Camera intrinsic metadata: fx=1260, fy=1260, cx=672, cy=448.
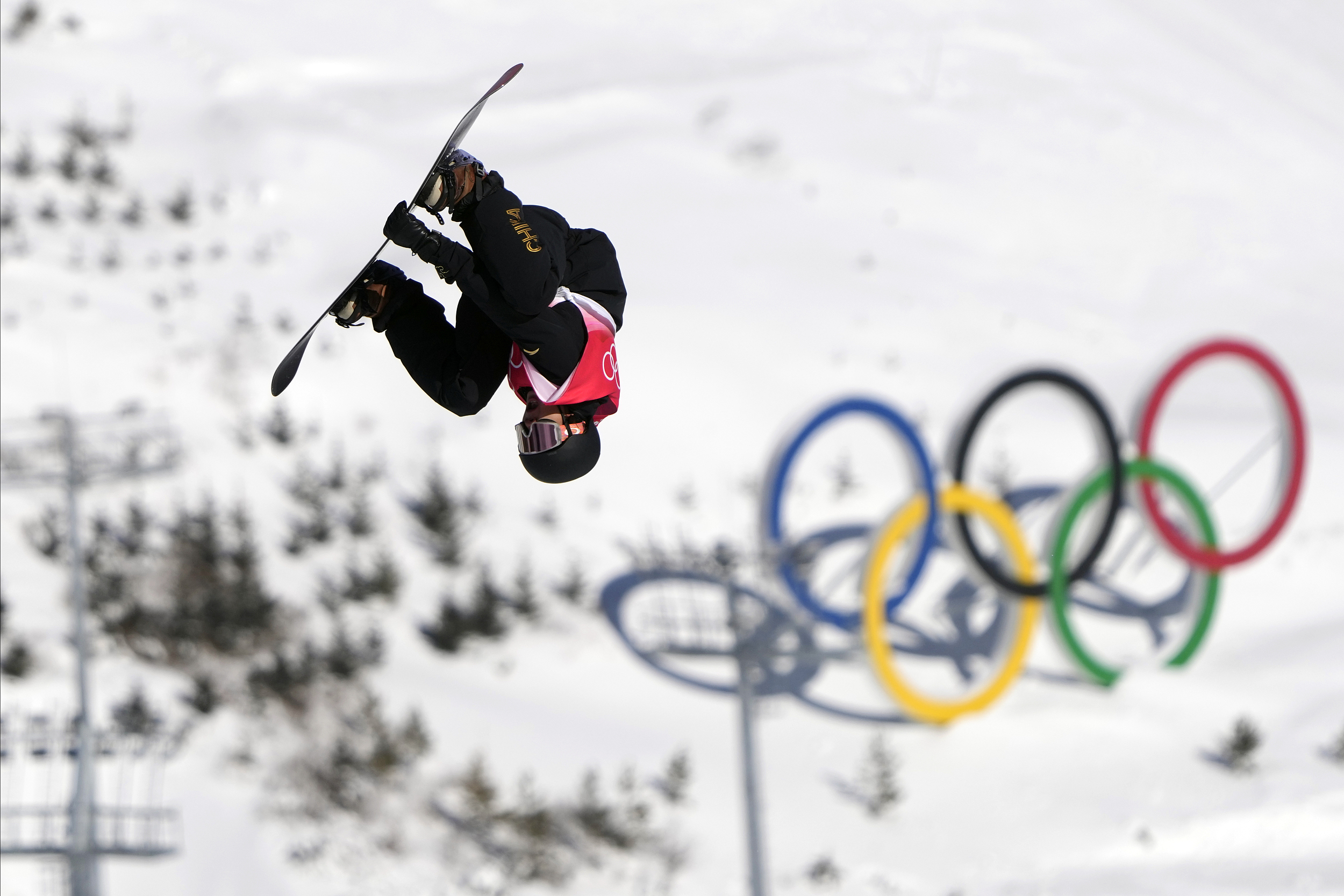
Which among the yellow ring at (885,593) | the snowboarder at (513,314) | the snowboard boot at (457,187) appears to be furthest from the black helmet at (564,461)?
the yellow ring at (885,593)

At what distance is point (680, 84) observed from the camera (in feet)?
167

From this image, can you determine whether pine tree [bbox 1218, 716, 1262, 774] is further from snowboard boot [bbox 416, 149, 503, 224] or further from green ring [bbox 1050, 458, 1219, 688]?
snowboard boot [bbox 416, 149, 503, 224]

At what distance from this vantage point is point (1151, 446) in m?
25.7

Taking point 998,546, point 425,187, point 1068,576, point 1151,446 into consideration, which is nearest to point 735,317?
point 998,546

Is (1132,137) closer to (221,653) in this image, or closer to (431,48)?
(431,48)

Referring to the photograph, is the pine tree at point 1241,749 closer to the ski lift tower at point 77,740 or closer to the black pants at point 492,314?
the ski lift tower at point 77,740

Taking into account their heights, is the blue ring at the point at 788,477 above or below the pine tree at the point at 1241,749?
above

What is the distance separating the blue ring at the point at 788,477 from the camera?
23031mm

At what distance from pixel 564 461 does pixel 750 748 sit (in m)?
20.5

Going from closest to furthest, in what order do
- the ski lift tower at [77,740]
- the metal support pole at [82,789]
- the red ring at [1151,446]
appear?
the metal support pole at [82,789] < the ski lift tower at [77,740] < the red ring at [1151,446]

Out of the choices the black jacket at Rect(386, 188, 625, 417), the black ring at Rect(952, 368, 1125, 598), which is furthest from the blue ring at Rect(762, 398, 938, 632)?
the black jacket at Rect(386, 188, 625, 417)

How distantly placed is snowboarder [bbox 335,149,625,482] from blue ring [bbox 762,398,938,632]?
1805cm

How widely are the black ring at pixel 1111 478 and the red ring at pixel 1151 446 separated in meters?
1.22

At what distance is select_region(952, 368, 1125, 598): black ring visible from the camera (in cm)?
2333
